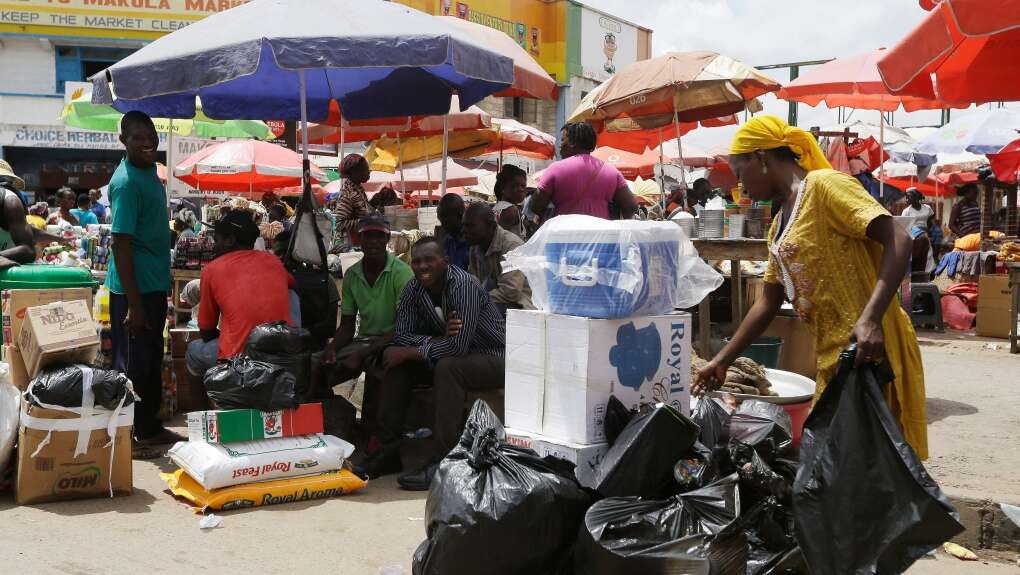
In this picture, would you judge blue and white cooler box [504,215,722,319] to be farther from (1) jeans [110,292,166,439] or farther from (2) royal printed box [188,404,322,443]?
(1) jeans [110,292,166,439]

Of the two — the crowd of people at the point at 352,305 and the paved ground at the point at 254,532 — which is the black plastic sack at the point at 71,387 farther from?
the crowd of people at the point at 352,305

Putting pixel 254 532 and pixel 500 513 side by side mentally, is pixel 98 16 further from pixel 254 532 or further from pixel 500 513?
pixel 500 513

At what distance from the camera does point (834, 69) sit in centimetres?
886

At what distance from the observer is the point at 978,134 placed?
37.3 feet

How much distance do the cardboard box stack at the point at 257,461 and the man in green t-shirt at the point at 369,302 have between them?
67 centimetres

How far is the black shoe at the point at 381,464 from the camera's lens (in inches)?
194

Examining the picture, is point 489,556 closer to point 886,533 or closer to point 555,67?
point 886,533

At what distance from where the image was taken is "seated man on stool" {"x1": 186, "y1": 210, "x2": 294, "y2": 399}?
4875mm

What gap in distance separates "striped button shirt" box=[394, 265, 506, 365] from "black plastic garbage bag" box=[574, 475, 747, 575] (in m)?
2.05

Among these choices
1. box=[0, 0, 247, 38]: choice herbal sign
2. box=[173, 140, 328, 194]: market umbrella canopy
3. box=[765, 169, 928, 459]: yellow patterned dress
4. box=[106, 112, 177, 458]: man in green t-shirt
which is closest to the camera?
box=[765, 169, 928, 459]: yellow patterned dress

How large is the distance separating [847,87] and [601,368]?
6.21 metres

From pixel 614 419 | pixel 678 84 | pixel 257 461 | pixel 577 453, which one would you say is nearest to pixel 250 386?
pixel 257 461

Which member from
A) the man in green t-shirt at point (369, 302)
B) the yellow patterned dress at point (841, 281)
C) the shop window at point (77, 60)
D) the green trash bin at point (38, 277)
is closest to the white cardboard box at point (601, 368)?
the yellow patterned dress at point (841, 281)

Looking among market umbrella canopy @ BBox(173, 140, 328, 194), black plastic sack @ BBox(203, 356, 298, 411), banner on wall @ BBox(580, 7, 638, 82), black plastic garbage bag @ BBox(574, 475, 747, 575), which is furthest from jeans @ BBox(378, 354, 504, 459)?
banner on wall @ BBox(580, 7, 638, 82)
